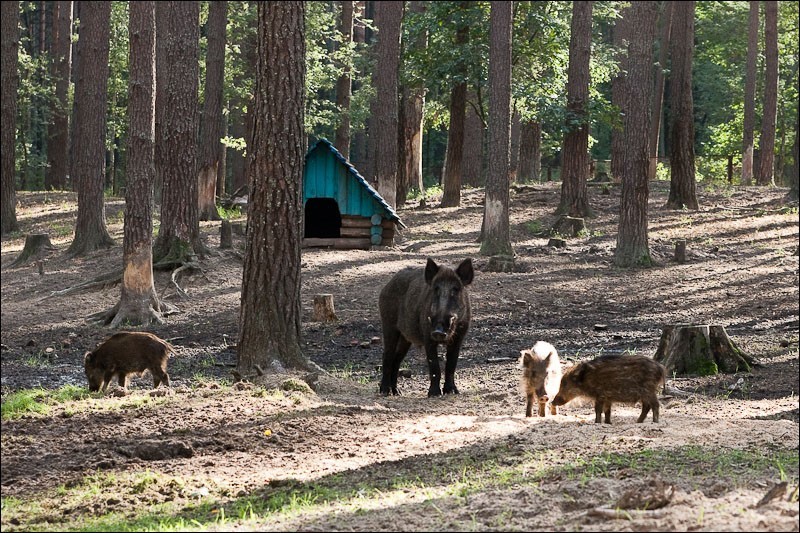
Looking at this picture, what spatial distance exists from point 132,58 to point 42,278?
677 centimetres

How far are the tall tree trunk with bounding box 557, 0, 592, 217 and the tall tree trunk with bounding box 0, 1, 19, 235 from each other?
14.6 meters

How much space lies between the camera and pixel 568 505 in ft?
→ 19.1

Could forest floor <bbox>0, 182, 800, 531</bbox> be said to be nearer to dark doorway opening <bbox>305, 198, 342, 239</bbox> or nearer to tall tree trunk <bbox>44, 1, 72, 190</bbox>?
dark doorway opening <bbox>305, 198, 342, 239</bbox>

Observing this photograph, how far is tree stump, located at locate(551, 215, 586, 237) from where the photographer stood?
26.1 m

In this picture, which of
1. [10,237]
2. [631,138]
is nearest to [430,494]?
[631,138]

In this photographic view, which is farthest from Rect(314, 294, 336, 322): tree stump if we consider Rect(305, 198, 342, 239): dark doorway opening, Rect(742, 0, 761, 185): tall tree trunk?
Rect(742, 0, 761, 185): tall tree trunk

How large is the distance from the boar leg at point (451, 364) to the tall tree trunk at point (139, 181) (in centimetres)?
689

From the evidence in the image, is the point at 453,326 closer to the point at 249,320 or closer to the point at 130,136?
the point at 249,320

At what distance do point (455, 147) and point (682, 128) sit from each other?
6.31m

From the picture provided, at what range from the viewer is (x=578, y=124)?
27312mm

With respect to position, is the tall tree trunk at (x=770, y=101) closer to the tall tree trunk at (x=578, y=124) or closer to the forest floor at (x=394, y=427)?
the tall tree trunk at (x=578, y=124)

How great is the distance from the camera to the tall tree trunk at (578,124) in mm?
27438

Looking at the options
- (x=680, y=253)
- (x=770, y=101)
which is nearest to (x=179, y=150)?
(x=680, y=253)

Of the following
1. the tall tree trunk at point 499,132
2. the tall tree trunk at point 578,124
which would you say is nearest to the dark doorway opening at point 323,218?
the tall tree trunk at point 499,132
